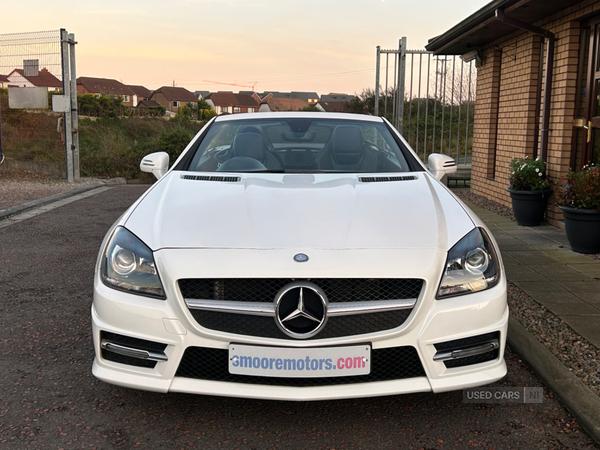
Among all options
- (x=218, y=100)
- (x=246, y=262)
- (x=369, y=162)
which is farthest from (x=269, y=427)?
(x=218, y=100)

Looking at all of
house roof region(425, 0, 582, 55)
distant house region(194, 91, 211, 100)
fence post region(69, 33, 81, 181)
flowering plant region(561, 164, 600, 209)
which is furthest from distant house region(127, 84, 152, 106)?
flowering plant region(561, 164, 600, 209)

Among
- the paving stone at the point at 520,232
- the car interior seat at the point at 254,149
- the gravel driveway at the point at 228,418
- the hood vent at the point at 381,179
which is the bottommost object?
the gravel driveway at the point at 228,418

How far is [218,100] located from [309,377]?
120m

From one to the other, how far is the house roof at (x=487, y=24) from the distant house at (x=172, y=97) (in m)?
105

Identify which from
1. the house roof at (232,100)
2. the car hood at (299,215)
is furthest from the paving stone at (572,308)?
the house roof at (232,100)

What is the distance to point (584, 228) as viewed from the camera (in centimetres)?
580

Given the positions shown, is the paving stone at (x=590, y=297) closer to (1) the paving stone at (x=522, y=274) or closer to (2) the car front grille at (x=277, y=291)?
(1) the paving stone at (x=522, y=274)

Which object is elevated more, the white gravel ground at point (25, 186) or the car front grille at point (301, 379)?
the car front grille at point (301, 379)

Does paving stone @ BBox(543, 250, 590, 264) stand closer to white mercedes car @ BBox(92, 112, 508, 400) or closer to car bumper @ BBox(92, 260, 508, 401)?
white mercedes car @ BBox(92, 112, 508, 400)

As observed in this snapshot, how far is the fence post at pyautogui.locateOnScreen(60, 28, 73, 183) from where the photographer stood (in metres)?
13.2

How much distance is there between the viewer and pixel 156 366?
245cm

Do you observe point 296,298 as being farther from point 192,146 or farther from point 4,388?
point 192,146

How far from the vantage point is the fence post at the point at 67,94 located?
1318 cm

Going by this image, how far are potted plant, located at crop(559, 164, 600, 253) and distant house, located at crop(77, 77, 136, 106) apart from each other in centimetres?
9156
